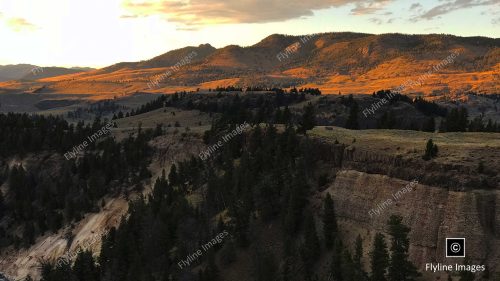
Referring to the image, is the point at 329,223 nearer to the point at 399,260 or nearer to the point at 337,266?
the point at 337,266

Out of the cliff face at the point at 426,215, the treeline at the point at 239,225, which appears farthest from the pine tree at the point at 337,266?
the cliff face at the point at 426,215

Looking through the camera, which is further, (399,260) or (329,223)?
(329,223)

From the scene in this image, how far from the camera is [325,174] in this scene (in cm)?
7406

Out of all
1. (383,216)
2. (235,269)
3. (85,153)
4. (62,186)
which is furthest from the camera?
(85,153)

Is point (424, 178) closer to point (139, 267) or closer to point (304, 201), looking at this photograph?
point (304, 201)

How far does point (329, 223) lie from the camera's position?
65.4m

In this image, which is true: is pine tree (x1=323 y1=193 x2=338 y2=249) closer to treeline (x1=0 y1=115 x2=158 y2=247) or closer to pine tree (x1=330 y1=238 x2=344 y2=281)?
pine tree (x1=330 y1=238 x2=344 y2=281)

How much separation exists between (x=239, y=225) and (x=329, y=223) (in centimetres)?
1357

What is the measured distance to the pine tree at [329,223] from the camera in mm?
64750

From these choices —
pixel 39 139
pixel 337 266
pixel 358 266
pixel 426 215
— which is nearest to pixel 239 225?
pixel 337 266

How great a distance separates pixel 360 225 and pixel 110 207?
5777cm

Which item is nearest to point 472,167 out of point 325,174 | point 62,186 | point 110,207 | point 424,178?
point 424,178
